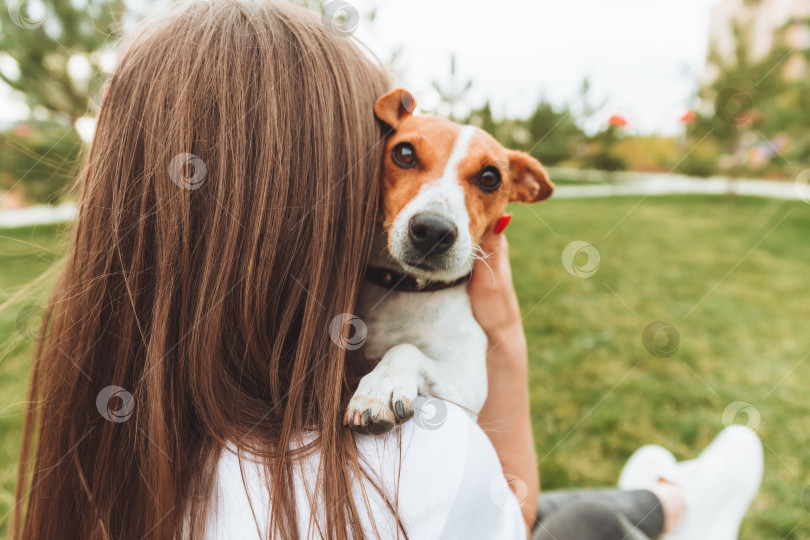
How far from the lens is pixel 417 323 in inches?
73.2

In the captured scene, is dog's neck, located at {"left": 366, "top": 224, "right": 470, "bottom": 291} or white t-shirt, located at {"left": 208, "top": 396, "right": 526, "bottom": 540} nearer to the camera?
white t-shirt, located at {"left": 208, "top": 396, "right": 526, "bottom": 540}

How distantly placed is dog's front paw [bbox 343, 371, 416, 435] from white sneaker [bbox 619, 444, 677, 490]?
208 centimetres

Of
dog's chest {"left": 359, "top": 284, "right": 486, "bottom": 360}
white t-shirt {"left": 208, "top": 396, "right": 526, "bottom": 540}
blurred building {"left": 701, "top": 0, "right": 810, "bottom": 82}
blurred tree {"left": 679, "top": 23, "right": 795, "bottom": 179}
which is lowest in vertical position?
white t-shirt {"left": 208, "top": 396, "right": 526, "bottom": 540}

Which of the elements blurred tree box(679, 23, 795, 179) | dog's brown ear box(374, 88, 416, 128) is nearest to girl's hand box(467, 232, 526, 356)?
dog's brown ear box(374, 88, 416, 128)

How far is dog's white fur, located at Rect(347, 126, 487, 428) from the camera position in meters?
1.65

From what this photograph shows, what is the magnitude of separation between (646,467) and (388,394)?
2.22m

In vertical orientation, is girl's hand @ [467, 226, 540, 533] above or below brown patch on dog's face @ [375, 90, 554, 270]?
below

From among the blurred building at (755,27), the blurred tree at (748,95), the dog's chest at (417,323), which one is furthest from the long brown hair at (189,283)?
the blurred building at (755,27)

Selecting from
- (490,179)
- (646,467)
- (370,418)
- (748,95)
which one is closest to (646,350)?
(646,467)

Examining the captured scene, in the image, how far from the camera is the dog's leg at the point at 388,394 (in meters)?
1.24

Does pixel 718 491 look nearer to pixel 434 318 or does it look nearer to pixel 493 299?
pixel 493 299

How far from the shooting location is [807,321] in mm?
5875

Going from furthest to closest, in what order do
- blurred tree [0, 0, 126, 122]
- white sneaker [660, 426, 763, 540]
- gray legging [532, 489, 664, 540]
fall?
blurred tree [0, 0, 126, 122]
white sneaker [660, 426, 763, 540]
gray legging [532, 489, 664, 540]

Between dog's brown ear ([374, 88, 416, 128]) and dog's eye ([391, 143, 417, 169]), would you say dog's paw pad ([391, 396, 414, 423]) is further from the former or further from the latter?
dog's brown ear ([374, 88, 416, 128])
